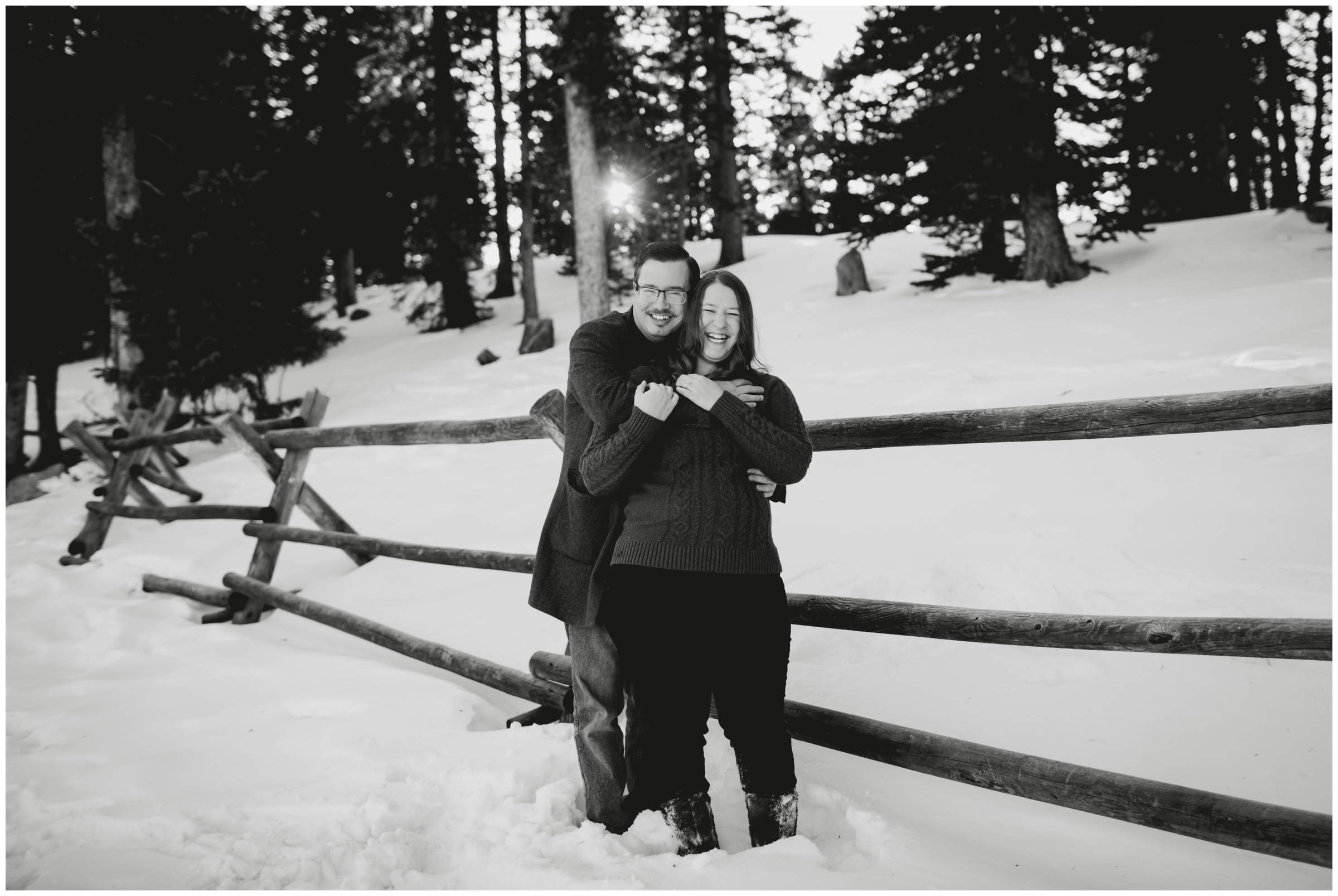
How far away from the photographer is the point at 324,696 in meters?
3.84

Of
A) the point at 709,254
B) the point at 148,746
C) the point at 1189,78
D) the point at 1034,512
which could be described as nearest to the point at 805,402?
the point at 1034,512

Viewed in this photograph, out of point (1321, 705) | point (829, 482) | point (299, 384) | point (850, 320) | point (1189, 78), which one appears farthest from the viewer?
point (299, 384)

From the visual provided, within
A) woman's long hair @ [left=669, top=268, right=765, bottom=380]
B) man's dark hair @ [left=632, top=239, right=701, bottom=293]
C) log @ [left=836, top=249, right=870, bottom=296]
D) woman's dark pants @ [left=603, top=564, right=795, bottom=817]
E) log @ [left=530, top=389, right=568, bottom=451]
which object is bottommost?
woman's dark pants @ [left=603, top=564, right=795, bottom=817]

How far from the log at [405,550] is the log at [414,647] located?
0.35 m

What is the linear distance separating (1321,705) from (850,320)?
33.3 ft

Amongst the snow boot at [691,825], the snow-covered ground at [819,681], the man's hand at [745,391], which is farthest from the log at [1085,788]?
the man's hand at [745,391]

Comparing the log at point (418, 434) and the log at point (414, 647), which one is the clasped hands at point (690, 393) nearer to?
the log at point (418, 434)

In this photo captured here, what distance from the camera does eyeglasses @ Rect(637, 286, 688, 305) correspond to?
2.55 metres

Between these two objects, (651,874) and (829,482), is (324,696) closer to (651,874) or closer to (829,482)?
(651,874)

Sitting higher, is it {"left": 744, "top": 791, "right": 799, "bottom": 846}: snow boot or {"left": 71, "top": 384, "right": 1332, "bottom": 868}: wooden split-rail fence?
{"left": 71, "top": 384, "right": 1332, "bottom": 868}: wooden split-rail fence

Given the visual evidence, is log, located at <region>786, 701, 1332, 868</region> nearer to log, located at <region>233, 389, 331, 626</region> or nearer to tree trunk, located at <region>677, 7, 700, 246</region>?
log, located at <region>233, 389, 331, 626</region>

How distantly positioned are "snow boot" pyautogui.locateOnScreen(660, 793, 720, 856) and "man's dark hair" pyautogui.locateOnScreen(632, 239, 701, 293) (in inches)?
60.4

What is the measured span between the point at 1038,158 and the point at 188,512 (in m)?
11.6

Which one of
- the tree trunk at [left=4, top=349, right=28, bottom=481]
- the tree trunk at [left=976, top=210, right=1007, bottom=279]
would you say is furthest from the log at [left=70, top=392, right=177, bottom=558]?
the tree trunk at [left=976, top=210, right=1007, bottom=279]
